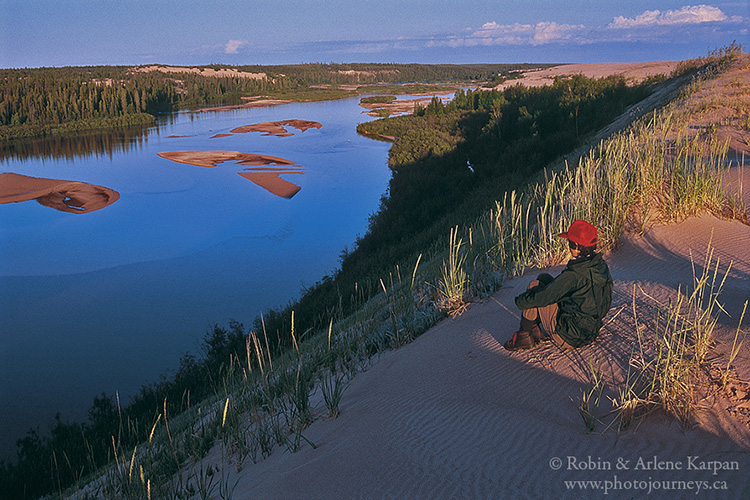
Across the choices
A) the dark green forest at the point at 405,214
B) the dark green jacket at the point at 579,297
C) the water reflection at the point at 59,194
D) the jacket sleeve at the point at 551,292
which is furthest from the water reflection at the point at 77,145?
the dark green jacket at the point at 579,297

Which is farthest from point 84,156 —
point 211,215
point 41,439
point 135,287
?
point 41,439

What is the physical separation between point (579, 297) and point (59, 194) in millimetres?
29566

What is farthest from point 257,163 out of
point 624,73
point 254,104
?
point 254,104

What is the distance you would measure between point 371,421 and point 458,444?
30.2 inches

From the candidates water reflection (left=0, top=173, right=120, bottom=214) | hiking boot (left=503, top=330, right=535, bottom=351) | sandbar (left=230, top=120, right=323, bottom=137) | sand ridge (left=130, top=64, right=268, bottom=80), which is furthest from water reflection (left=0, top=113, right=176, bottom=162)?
sand ridge (left=130, top=64, right=268, bottom=80)

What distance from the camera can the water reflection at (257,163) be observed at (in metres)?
27.6

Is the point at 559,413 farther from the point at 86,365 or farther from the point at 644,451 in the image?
the point at 86,365

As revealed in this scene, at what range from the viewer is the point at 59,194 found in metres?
27.0

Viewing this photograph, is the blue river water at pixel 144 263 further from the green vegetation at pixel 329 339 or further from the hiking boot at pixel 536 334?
the hiking boot at pixel 536 334

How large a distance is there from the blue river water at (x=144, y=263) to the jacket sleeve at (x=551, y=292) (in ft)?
26.9

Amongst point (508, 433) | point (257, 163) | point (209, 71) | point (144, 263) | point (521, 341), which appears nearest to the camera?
point (508, 433)

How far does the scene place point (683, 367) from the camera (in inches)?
127

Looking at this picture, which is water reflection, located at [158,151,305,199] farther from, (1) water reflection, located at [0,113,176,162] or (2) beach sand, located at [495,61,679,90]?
(2) beach sand, located at [495,61,679,90]

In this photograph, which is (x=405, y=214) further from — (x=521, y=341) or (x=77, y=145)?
(x=77, y=145)
